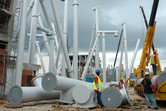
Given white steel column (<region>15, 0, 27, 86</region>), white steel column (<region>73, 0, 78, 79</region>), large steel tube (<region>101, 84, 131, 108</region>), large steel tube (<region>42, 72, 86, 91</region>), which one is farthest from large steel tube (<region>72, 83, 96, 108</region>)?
white steel column (<region>73, 0, 78, 79</region>)

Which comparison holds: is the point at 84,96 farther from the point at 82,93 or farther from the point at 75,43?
the point at 75,43

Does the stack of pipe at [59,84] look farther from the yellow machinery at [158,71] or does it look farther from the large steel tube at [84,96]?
the yellow machinery at [158,71]

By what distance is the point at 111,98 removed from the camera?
21.4 ft

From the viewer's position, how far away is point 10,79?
11.2 metres

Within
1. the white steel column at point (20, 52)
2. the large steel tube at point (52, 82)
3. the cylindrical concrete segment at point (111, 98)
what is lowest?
the cylindrical concrete segment at point (111, 98)

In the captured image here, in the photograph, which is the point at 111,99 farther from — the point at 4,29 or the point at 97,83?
the point at 4,29

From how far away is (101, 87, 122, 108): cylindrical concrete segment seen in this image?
641cm

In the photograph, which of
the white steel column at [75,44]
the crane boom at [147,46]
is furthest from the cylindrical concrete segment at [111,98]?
the crane boom at [147,46]

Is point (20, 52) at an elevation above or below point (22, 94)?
above

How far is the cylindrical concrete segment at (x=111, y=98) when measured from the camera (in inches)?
252

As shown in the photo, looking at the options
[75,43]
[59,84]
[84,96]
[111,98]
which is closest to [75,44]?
[75,43]

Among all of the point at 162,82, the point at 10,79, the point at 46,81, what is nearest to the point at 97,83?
the point at 46,81

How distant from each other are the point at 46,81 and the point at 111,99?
10.0ft

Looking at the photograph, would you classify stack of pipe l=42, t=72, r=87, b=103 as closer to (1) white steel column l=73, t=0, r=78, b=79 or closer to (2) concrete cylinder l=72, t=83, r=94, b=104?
(2) concrete cylinder l=72, t=83, r=94, b=104
